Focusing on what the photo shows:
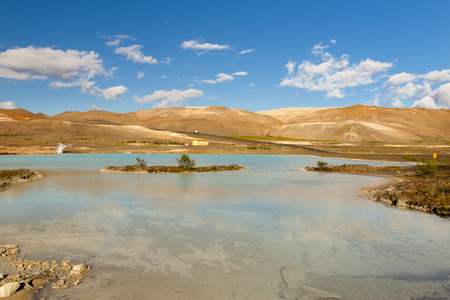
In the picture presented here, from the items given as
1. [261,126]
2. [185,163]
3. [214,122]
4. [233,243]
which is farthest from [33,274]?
[261,126]

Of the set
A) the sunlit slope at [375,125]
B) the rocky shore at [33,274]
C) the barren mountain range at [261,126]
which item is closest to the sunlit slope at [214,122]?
the barren mountain range at [261,126]

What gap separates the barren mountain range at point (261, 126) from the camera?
299 ft

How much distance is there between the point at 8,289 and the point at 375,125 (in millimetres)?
135033

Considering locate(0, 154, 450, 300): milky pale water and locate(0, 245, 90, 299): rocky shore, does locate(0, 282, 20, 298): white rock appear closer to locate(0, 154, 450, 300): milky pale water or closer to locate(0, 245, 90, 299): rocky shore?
locate(0, 245, 90, 299): rocky shore

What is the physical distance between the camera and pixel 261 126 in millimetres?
164250

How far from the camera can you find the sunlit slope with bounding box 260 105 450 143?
116 meters

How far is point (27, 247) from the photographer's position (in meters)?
9.27

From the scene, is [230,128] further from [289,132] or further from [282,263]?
[282,263]

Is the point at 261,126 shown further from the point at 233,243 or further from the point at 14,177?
the point at 233,243

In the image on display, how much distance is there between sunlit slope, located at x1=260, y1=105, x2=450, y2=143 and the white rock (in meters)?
113

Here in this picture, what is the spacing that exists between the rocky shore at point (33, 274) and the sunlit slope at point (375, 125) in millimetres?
111240

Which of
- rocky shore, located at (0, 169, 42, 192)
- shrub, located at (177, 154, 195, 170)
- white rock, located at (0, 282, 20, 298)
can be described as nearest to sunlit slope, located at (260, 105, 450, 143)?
shrub, located at (177, 154, 195, 170)

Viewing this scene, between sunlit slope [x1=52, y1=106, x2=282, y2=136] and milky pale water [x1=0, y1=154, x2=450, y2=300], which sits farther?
sunlit slope [x1=52, y1=106, x2=282, y2=136]

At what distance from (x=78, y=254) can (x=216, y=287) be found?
3790mm
